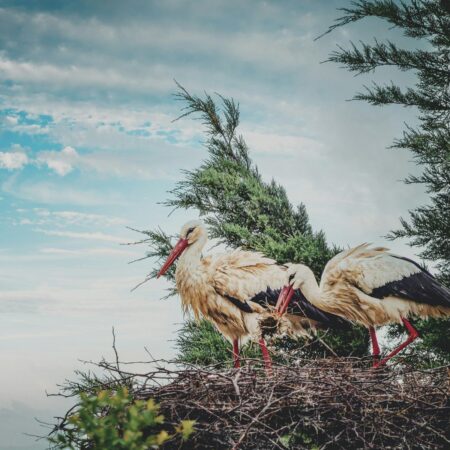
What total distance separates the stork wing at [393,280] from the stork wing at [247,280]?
64 cm

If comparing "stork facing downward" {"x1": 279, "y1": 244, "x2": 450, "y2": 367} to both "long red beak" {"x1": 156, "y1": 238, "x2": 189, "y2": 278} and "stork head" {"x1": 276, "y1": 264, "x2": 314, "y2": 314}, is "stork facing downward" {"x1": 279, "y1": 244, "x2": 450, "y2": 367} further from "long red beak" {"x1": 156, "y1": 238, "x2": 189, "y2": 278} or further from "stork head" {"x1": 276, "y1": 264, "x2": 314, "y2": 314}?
"long red beak" {"x1": 156, "y1": 238, "x2": 189, "y2": 278}

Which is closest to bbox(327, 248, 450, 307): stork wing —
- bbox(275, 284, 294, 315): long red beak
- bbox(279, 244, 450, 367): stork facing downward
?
bbox(279, 244, 450, 367): stork facing downward

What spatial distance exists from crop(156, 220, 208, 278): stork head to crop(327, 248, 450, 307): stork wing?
1.35 metres

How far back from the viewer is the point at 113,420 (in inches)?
75.7

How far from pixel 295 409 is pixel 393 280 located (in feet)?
7.26

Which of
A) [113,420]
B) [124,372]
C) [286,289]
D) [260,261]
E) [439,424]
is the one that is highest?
[260,261]

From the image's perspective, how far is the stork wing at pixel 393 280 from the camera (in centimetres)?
479

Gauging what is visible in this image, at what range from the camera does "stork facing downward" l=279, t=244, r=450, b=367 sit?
189 inches

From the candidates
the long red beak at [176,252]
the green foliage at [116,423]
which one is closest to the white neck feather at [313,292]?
the long red beak at [176,252]

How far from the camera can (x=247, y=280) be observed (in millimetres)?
4848

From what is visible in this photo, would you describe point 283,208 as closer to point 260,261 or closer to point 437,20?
point 260,261

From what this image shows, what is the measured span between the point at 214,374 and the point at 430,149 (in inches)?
182

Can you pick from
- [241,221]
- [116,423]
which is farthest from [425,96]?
[116,423]

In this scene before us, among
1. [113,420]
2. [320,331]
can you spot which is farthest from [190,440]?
[320,331]
